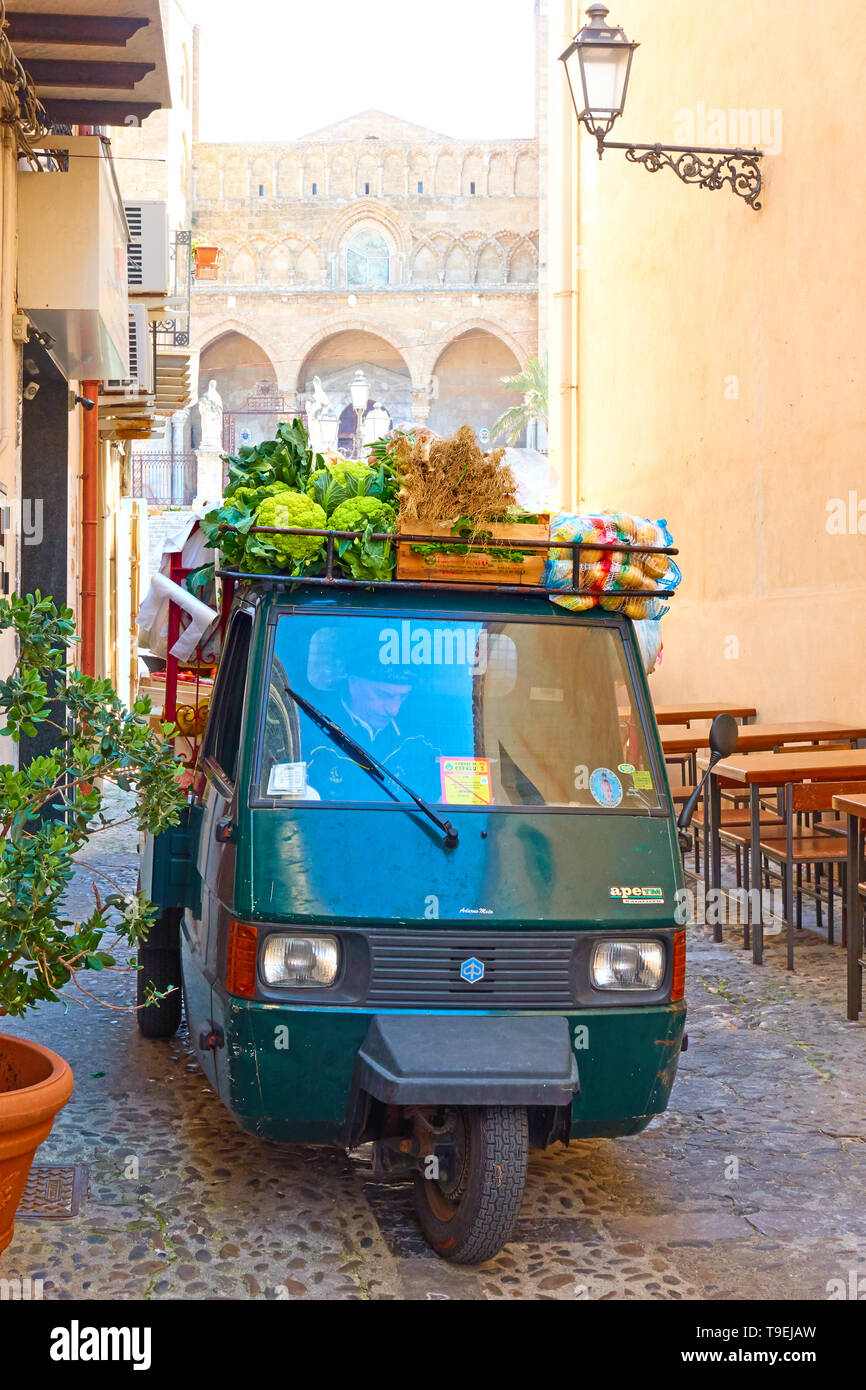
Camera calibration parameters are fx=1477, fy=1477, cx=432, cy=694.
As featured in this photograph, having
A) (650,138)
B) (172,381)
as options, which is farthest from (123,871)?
(172,381)

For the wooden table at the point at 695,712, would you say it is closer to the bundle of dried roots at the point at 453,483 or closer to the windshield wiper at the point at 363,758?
the bundle of dried roots at the point at 453,483

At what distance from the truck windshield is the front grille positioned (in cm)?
44

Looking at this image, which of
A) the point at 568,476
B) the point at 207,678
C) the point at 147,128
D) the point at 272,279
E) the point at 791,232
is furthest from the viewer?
the point at 272,279

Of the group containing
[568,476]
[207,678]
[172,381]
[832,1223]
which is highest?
[172,381]

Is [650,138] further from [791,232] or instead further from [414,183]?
[414,183]

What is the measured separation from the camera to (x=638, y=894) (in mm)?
4383

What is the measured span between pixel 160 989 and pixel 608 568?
8.97ft

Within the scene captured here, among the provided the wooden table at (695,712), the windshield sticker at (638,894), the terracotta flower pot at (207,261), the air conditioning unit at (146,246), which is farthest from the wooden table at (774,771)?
the terracotta flower pot at (207,261)

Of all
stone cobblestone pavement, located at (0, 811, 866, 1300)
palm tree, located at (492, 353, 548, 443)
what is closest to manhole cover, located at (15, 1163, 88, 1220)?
stone cobblestone pavement, located at (0, 811, 866, 1300)

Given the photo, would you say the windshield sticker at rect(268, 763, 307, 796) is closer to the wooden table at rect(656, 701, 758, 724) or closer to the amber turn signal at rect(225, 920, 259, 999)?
the amber turn signal at rect(225, 920, 259, 999)

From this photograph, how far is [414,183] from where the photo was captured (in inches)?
2283

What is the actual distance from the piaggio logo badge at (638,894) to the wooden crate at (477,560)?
1059 mm

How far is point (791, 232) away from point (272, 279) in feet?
157

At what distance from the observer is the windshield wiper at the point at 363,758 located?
4.31 m
